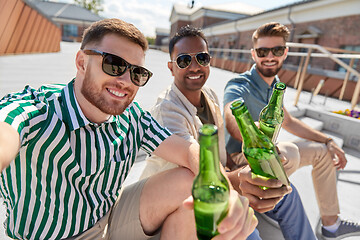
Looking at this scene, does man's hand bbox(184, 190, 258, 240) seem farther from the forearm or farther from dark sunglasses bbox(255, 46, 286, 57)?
dark sunglasses bbox(255, 46, 286, 57)

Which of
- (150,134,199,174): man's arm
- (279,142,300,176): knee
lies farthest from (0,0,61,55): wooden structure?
(279,142,300,176): knee

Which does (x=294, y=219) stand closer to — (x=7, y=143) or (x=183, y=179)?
(x=183, y=179)

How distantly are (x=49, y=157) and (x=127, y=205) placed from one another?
1.91ft

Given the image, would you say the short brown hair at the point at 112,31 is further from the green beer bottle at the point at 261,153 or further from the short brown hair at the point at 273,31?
the short brown hair at the point at 273,31

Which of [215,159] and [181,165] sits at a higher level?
[215,159]

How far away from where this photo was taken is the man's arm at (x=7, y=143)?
79cm

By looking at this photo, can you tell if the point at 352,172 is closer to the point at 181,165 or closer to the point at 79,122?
the point at 181,165

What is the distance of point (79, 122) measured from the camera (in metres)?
1.11

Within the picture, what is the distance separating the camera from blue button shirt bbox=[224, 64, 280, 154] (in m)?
2.26

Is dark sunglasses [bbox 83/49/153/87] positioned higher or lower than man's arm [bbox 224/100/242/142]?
higher

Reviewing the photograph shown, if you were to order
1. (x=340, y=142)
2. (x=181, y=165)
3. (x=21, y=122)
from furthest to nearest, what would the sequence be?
1. (x=340, y=142)
2. (x=181, y=165)
3. (x=21, y=122)

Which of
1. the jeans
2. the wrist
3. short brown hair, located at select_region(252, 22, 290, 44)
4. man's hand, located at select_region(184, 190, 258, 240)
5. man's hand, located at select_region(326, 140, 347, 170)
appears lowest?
the jeans

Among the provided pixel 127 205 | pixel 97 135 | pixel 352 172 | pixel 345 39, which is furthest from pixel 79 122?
pixel 345 39

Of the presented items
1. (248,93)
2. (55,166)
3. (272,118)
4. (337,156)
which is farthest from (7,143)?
(337,156)
